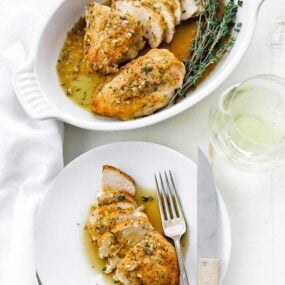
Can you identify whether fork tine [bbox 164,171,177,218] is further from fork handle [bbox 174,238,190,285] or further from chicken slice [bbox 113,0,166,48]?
chicken slice [bbox 113,0,166,48]

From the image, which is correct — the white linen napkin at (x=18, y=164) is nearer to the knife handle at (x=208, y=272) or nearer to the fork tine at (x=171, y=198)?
the fork tine at (x=171, y=198)

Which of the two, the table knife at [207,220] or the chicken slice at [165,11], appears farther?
the chicken slice at [165,11]

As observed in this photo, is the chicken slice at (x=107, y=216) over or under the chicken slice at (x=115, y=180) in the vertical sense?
under

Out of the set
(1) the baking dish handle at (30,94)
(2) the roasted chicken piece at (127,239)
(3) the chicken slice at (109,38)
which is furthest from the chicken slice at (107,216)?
(3) the chicken slice at (109,38)

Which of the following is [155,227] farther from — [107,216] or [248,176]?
[248,176]

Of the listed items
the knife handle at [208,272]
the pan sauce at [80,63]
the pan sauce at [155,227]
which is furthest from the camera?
the pan sauce at [80,63]

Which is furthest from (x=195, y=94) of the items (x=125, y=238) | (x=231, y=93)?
(x=125, y=238)

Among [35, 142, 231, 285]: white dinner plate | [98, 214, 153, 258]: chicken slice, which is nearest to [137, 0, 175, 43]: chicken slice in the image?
[35, 142, 231, 285]: white dinner plate
